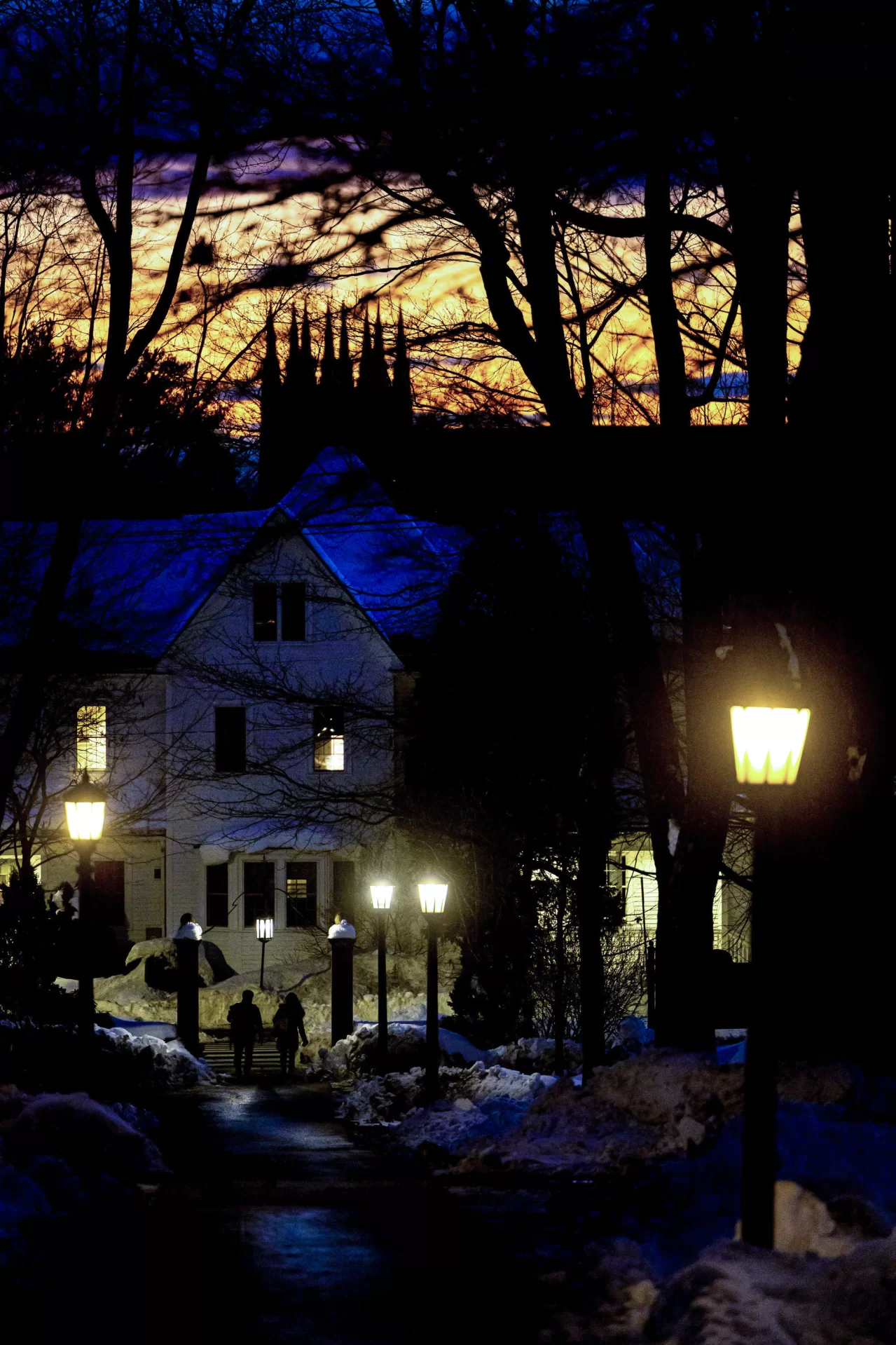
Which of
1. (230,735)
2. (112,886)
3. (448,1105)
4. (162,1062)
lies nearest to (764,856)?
(448,1105)

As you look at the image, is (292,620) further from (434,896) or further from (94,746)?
(434,896)

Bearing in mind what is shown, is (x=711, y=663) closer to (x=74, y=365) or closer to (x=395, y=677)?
(x=74, y=365)

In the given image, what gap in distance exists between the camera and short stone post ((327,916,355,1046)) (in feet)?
111

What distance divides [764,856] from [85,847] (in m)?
9.97

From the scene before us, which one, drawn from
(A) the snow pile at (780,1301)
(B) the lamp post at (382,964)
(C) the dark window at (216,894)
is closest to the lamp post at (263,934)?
(C) the dark window at (216,894)

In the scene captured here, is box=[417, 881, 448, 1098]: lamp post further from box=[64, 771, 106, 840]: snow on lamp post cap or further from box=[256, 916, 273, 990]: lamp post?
box=[256, 916, 273, 990]: lamp post

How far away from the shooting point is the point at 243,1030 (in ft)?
111

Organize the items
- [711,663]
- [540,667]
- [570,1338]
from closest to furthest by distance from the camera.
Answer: [570,1338] → [711,663] → [540,667]

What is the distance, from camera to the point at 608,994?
104 feet

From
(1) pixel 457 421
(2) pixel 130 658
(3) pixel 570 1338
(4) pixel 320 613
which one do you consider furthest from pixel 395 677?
(3) pixel 570 1338

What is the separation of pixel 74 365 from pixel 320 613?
26.7m

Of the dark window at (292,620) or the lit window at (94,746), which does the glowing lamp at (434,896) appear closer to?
the lit window at (94,746)

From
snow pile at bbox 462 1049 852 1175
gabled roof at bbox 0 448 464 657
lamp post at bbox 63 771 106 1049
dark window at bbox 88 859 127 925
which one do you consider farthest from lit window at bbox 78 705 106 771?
snow pile at bbox 462 1049 852 1175

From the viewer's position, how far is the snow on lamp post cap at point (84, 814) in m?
17.1
